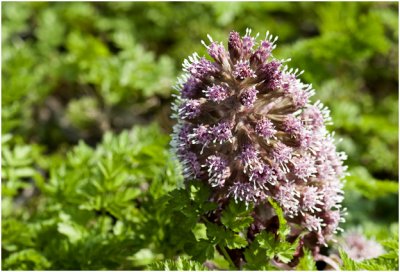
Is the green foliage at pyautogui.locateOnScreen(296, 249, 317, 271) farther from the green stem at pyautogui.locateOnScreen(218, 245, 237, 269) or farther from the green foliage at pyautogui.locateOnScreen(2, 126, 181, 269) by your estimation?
the green foliage at pyautogui.locateOnScreen(2, 126, 181, 269)

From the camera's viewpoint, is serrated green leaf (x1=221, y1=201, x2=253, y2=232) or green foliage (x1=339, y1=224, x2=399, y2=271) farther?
green foliage (x1=339, y1=224, x2=399, y2=271)

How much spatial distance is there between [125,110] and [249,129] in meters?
4.20

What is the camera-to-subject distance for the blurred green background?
4961mm

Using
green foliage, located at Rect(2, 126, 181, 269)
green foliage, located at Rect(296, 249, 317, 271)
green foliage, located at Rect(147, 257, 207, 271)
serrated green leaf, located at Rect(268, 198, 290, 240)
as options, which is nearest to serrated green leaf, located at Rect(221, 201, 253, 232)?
serrated green leaf, located at Rect(268, 198, 290, 240)

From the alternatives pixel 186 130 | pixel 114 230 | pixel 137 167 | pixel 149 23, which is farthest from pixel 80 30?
pixel 186 130

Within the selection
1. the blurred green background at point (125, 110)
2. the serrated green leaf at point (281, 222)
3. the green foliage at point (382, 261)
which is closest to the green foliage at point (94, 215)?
the blurred green background at point (125, 110)

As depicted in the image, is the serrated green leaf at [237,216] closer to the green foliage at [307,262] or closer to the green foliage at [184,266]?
the green foliage at [184,266]

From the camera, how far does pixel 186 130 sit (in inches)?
156

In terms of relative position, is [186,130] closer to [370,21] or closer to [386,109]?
[370,21]

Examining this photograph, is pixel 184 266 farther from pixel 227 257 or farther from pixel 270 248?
pixel 270 248

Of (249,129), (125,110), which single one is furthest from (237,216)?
(125,110)

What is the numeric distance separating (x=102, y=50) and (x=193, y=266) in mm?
4404

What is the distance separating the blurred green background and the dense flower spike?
35.4 inches

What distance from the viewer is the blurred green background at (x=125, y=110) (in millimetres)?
4961
